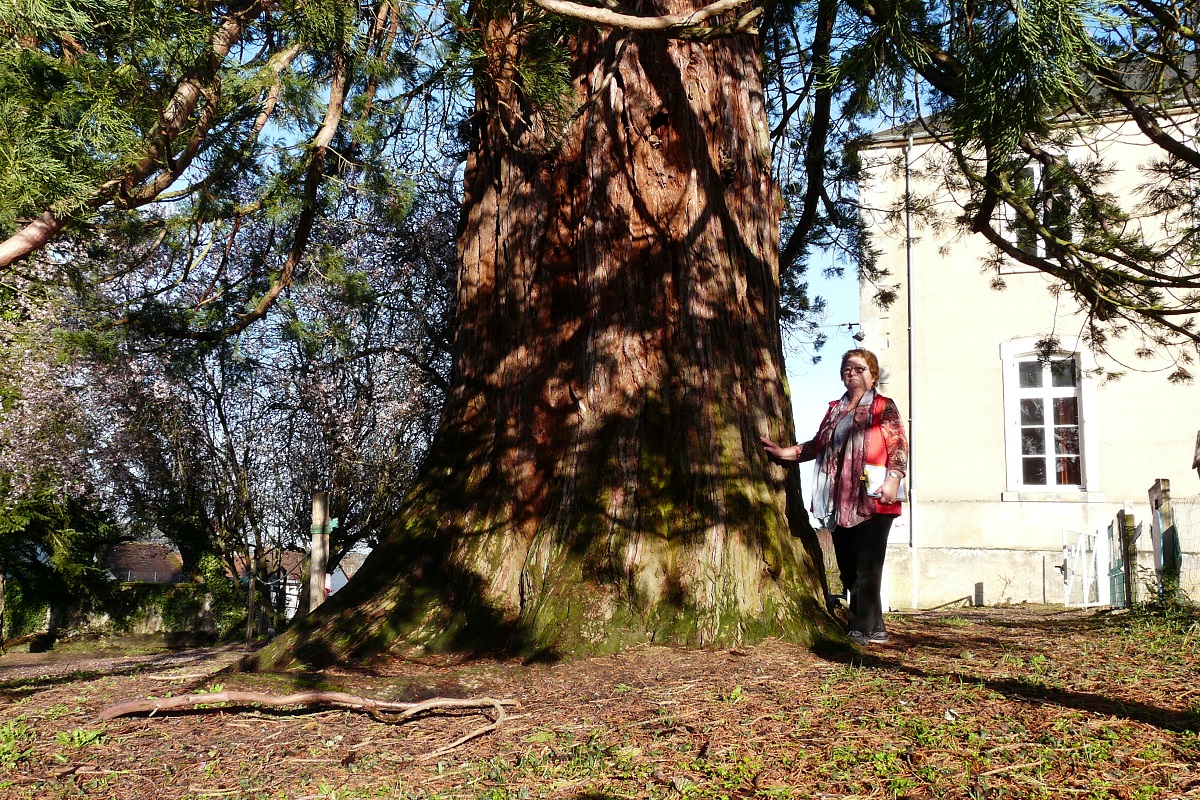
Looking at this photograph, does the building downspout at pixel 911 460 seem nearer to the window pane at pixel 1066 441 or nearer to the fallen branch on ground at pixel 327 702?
the window pane at pixel 1066 441

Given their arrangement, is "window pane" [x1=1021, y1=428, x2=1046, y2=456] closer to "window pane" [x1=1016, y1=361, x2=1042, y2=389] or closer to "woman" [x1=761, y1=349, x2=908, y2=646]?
"window pane" [x1=1016, y1=361, x2=1042, y2=389]

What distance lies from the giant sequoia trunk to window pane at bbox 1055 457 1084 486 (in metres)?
11.6

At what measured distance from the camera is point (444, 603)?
546 centimetres

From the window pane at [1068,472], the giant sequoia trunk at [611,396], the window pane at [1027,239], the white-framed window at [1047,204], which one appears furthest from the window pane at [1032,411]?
the giant sequoia trunk at [611,396]

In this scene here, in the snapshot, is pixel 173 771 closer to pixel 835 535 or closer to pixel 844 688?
pixel 844 688

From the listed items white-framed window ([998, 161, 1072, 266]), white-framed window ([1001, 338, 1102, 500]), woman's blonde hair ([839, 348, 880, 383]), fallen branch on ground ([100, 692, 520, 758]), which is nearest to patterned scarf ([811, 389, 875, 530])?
woman's blonde hair ([839, 348, 880, 383])

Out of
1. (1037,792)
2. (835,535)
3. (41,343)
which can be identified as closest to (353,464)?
(41,343)

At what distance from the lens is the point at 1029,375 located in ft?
52.9

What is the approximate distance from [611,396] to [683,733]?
2.41 meters

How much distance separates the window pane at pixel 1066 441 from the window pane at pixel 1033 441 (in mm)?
200

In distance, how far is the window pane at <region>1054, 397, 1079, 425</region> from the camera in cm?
1573

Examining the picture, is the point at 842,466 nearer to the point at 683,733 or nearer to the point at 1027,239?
the point at 683,733

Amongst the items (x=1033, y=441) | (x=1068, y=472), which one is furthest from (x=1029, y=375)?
(x=1068, y=472)

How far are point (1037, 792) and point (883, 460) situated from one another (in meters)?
2.45
